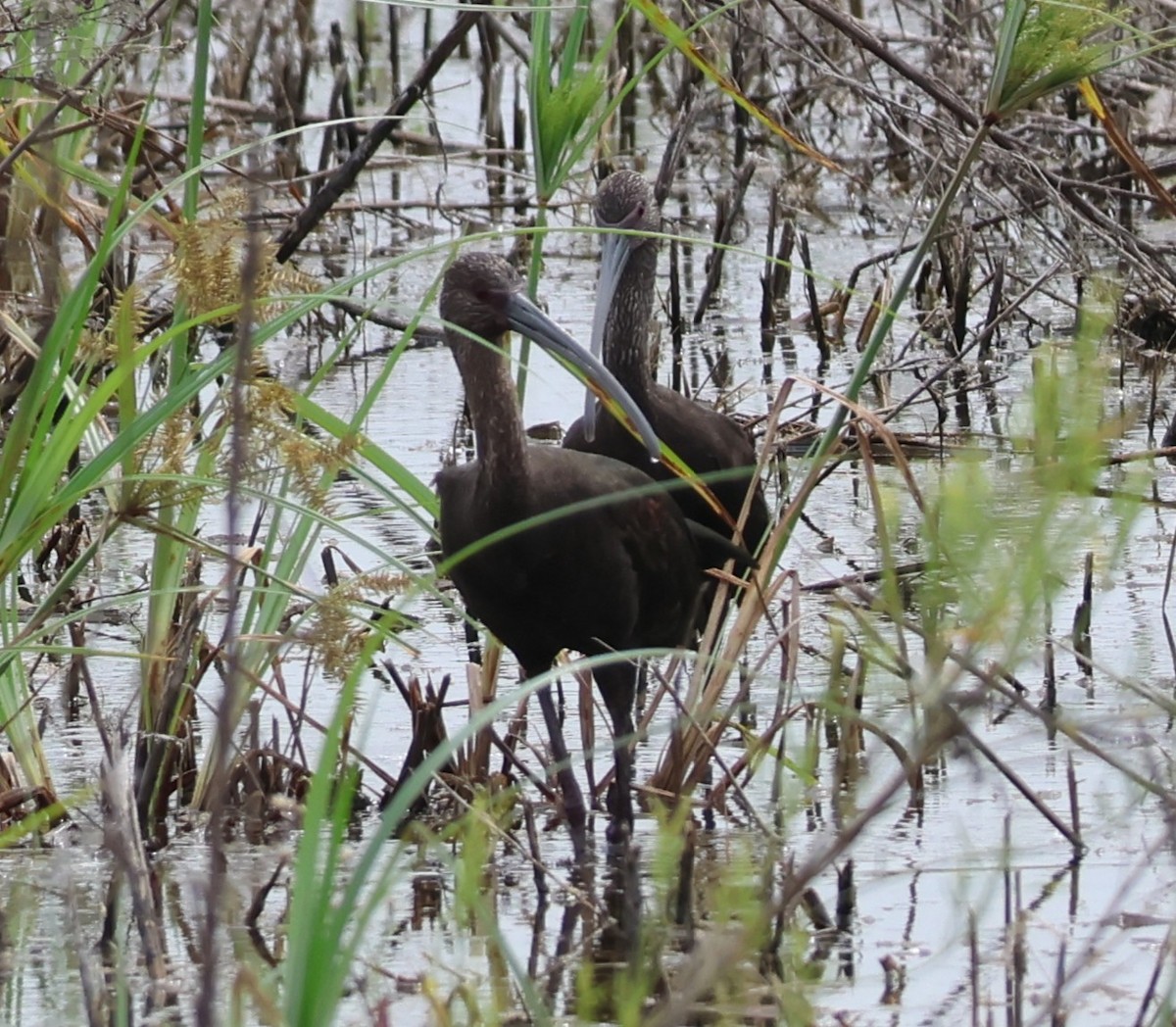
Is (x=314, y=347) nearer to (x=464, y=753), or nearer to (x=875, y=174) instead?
(x=875, y=174)

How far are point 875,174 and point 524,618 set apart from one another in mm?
4675

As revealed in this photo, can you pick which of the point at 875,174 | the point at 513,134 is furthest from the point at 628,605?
the point at 513,134

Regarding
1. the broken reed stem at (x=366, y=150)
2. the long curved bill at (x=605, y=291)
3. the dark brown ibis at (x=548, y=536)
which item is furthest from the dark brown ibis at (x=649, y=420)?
the broken reed stem at (x=366, y=150)

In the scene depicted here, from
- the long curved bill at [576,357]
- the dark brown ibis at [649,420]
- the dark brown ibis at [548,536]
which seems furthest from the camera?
the dark brown ibis at [649,420]

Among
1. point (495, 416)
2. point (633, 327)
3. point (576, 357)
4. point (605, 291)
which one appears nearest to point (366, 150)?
point (605, 291)

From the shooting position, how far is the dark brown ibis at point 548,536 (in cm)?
363

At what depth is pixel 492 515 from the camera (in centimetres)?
362

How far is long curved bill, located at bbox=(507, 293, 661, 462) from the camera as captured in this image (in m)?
3.40

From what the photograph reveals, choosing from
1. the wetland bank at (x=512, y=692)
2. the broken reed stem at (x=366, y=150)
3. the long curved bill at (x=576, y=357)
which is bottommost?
the wetland bank at (x=512, y=692)

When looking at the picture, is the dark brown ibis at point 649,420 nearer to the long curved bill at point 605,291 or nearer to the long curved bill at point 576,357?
the long curved bill at point 605,291

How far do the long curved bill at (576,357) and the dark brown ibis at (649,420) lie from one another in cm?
40

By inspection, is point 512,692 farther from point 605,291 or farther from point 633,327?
point 633,327

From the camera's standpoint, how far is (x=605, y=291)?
4484 millimetres

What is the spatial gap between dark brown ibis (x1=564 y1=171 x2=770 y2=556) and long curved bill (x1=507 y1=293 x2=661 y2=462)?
0.40 meters
